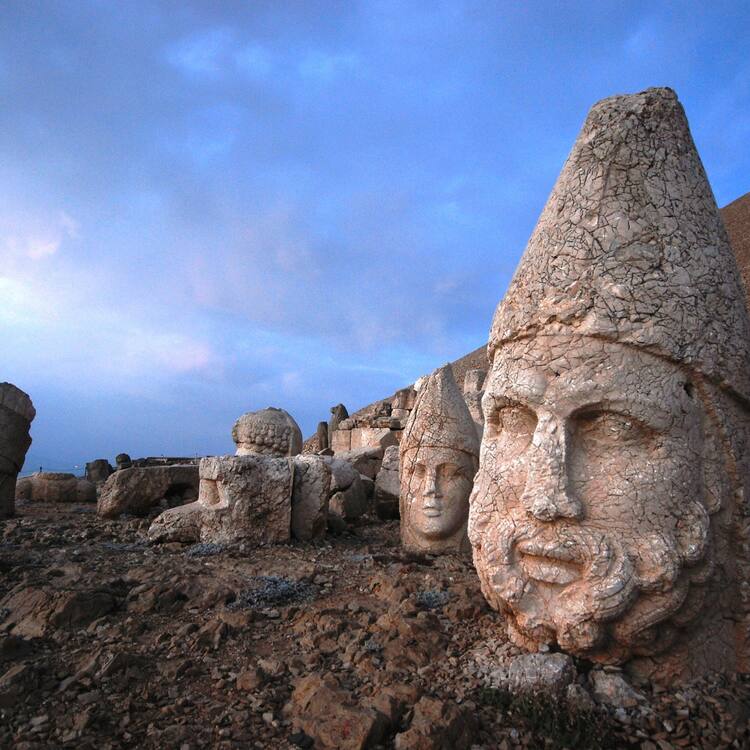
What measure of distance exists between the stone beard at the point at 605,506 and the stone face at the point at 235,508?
398cm

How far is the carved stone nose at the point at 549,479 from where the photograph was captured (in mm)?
2883

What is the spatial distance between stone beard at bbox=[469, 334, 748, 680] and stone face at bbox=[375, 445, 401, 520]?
222 inches

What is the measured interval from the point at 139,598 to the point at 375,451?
8338 mm

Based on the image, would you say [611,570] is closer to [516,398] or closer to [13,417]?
[516,398]

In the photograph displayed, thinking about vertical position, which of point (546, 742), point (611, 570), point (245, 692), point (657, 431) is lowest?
point (546, 742)

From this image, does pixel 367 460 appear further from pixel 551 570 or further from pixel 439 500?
pixel 551 570

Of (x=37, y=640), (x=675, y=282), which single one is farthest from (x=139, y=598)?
(x=675, y=282)

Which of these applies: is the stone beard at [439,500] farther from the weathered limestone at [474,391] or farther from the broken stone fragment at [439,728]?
the broken stone fragment at [439,728]

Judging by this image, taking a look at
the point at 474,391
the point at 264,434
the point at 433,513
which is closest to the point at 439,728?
the point at 433,513

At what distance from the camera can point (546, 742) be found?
2.52 m

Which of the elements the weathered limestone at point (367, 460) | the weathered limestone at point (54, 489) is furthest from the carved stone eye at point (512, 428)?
the weathered limestone at point (54, 489)

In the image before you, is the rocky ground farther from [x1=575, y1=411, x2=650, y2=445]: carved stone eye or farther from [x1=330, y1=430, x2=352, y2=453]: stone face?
[x1=330, y1=430, x2=352, y2=453]: stone face

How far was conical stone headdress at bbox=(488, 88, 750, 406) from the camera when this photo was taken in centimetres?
305

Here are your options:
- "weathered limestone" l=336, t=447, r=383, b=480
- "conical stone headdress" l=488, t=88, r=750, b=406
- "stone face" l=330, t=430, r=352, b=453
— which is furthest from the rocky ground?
"stone face" l=330, t=430, r=352, b=453
